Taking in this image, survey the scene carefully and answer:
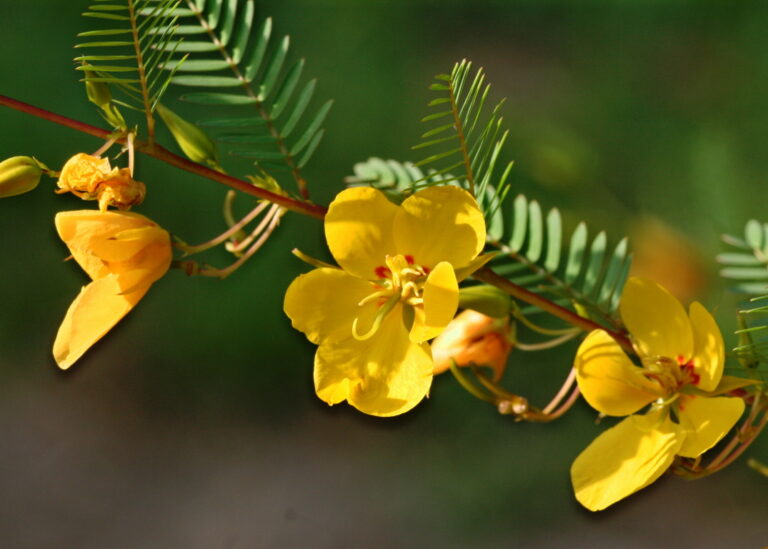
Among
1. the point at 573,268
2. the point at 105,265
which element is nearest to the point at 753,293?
the point at 573,268

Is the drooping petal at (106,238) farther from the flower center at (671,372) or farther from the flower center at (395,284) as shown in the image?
the flower center at (671,372)

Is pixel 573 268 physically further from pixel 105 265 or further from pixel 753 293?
pixel 105 265

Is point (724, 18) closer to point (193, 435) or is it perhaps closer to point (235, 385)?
point (235, 385)

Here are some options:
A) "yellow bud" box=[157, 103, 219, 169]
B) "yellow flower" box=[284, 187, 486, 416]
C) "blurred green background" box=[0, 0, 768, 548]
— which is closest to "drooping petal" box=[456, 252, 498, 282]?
"yellow flower" box=[284, 187, 486, 416]

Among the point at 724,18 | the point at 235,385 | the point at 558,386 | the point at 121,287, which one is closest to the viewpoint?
the point at 121,287

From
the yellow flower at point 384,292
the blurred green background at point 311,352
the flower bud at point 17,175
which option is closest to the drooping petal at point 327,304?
the yellow flower at point 384,292

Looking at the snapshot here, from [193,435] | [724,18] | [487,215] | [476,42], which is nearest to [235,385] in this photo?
[193,435]
